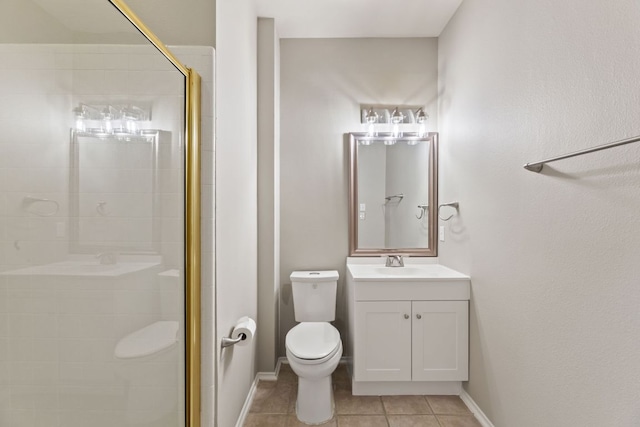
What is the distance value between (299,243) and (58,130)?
6.80ft

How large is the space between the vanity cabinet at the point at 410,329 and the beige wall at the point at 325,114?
0.61 m

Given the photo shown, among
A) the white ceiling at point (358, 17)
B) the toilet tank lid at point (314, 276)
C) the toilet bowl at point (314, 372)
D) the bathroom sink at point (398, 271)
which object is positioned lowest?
the toilet bowl at point (314, 372)

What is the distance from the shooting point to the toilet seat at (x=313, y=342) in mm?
1893

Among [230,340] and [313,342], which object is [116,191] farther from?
[313,342]

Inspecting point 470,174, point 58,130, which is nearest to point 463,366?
point 470,174

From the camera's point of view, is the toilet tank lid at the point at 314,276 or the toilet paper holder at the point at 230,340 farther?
the toilet tank lid at the point at 314,276

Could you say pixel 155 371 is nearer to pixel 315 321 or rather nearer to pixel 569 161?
pixel 315 321

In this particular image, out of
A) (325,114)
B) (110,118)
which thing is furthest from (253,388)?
(325,114)

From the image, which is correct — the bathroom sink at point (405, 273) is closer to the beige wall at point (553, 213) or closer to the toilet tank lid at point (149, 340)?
the beige wall at point (553, 213)

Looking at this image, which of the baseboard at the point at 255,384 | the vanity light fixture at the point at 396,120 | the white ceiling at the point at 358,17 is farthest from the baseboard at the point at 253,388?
the white ceiling at the point at 358,17

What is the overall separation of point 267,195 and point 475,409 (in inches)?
77.5

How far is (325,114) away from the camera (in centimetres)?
274

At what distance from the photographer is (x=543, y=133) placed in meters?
1.40

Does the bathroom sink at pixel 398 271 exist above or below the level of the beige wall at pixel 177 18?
below
